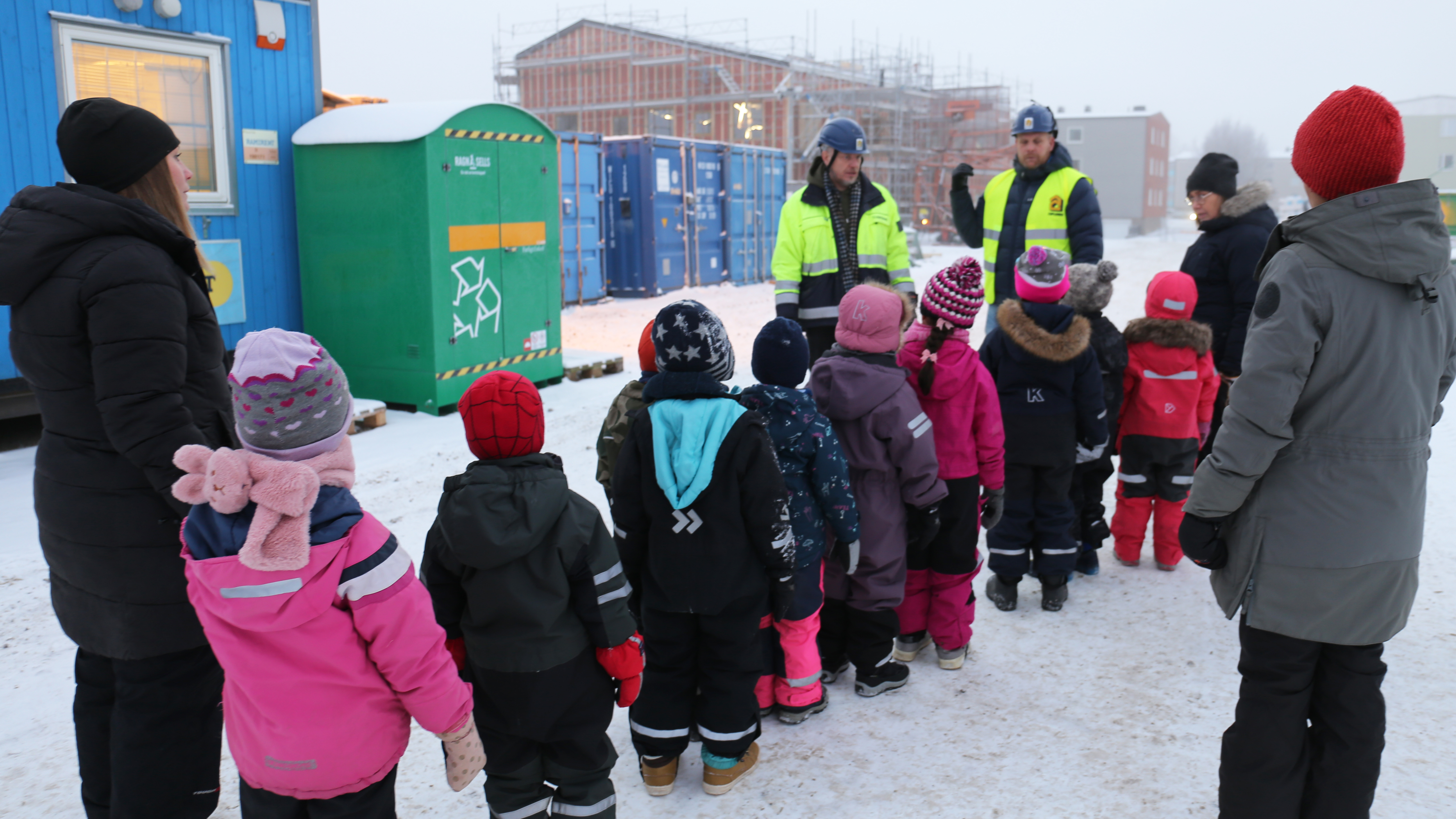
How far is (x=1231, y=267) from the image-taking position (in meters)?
5.14

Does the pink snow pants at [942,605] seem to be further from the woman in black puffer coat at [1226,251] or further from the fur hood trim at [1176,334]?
the woman in black puffer coat at [1226,251]

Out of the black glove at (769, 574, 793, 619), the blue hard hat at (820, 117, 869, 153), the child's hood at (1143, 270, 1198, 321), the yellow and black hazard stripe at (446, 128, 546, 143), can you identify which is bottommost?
the black glove at (769, 574, 793, 619)

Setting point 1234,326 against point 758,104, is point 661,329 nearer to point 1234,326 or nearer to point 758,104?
point 1234,326

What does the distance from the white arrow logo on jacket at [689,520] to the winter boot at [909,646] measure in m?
1.40

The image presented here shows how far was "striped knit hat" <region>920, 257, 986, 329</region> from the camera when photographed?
11.9 ft

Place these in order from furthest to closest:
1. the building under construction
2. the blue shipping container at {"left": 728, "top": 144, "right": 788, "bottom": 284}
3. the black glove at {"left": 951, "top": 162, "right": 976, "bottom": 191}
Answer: the building under construction, the blue shipping container at {"left": 728, "top": 144, "right": 788, "bottom": 284}, the black glove at {"left": 951, "top": 162, "right": 976, "bottom": 191}

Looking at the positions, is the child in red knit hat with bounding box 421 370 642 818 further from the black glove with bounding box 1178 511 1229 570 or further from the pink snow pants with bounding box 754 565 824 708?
the black glove with bounding box 1178 511 1229 570

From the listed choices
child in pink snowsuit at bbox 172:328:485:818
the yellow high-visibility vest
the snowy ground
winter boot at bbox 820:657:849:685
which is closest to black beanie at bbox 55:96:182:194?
child in pink snowsuit at bbox 172:328:485:818

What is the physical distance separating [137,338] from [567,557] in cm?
107

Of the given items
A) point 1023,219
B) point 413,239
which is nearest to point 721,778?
point 1023,219

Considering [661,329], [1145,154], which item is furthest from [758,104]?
[661,329]

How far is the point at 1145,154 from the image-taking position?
171 ft

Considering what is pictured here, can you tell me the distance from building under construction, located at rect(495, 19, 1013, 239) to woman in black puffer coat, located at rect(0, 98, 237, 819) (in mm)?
31755

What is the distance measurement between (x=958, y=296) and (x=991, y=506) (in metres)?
0.84
